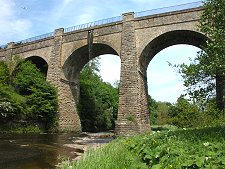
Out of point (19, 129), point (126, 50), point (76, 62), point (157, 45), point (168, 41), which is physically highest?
point (168, 41)

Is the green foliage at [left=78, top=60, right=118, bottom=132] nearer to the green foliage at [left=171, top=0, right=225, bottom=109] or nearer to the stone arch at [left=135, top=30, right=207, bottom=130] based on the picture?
the stone arch at [left=135, top=30, right=207, bottom=130]

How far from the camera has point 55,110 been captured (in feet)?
128

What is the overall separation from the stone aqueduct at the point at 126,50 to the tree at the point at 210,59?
16.5 metres

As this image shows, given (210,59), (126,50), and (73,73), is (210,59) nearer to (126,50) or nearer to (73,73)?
(126,50)

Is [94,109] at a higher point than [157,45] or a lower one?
lower

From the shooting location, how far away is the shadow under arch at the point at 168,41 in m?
32.6

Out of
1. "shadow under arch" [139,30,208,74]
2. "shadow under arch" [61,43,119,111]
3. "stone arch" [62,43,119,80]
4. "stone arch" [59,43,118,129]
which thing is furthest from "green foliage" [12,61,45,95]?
"shadow under arch" [139,30,208,74]

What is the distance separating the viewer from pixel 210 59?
1248cm

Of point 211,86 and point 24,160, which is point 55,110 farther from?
point 211,86

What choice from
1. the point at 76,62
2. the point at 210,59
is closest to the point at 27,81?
the point at 76,62

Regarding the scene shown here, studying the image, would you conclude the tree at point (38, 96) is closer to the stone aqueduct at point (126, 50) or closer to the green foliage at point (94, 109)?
the stone aqueduct at point (126, 50)

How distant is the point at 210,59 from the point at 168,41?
22.7m

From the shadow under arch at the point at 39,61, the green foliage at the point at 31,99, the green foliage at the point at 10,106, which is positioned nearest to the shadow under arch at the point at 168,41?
the green foliage at the point at 31,99

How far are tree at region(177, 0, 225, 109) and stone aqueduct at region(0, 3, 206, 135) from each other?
1647 centimetres
